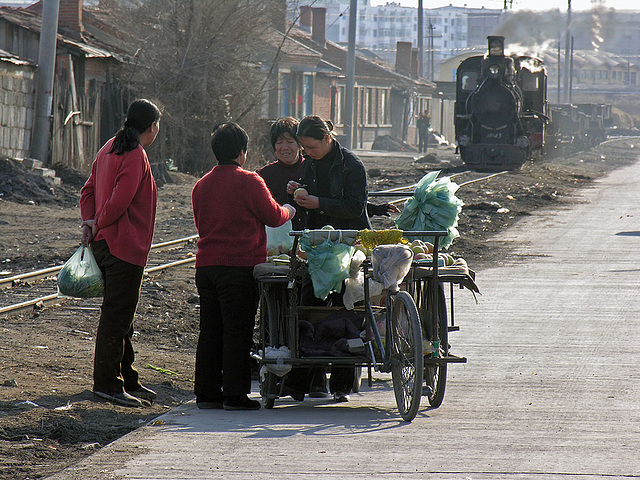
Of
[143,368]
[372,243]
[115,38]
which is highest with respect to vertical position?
[115,38]

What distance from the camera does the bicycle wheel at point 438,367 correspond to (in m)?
6.47

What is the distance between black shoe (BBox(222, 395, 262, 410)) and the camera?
21.6 ft

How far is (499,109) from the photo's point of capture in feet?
107

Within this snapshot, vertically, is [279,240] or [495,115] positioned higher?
[495,115]

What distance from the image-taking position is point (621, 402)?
659 centimetres

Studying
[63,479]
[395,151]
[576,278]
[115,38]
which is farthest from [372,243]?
[395,151]

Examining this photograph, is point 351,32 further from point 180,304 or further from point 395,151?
point 180,304

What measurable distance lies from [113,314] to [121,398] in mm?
550

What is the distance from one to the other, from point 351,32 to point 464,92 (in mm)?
5475

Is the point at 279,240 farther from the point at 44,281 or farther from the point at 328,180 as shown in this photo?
the point at 44,281

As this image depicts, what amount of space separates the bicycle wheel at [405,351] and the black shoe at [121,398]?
1.72 metres

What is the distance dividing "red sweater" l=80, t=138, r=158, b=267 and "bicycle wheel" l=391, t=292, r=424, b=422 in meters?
1.63

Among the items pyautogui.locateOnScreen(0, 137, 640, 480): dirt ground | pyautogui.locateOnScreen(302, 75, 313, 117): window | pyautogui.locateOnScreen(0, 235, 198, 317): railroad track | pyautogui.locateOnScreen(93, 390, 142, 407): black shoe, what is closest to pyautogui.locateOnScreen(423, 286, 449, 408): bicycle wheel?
pyautogui.locateOnScreen(0, 137, 640, 480): dirt ground

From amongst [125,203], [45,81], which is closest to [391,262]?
[125,203]
